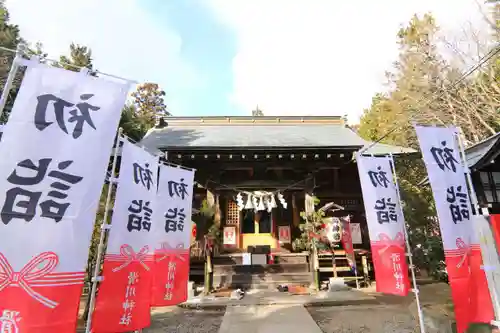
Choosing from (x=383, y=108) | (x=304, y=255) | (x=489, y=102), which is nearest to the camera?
(x=304, y=255)

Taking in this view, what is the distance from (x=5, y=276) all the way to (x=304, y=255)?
9.07m

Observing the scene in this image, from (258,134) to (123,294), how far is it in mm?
9296

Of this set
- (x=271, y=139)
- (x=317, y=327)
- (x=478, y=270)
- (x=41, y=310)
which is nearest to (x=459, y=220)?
(x=478, y=270)

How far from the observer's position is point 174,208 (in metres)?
5.94

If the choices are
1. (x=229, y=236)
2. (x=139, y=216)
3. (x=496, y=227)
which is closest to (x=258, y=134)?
(x=229, y=236)

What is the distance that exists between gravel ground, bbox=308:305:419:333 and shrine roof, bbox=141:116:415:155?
16.0 feet

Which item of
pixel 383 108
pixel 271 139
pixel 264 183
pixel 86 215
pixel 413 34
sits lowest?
pixel 86 215

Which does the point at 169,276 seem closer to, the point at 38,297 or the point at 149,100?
the point at 38,297

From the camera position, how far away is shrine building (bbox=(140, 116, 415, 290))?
30.8 ft

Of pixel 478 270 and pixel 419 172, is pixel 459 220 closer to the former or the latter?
pixel 478 270

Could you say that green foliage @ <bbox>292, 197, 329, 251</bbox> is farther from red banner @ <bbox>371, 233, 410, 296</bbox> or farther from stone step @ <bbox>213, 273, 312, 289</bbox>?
red banner @ <bbox>371, 233, 410, 296</bbox>

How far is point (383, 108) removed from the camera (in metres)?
19.5

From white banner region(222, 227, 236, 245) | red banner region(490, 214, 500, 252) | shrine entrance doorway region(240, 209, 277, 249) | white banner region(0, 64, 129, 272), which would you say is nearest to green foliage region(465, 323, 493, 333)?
red banner region(490, 214, 500, 252)

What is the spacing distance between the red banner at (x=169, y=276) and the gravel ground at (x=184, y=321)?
116 cm
